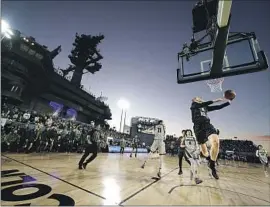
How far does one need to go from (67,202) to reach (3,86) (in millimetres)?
22067

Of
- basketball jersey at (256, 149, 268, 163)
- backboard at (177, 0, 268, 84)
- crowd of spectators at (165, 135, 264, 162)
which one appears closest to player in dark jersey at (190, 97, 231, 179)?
backboard at (177, 0, 268, 84)

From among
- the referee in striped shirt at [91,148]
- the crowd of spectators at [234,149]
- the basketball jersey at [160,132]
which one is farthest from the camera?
the crowd of spectators at [234,149]

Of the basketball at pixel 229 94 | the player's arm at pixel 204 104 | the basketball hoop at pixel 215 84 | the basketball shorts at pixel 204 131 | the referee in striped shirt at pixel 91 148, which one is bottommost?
the referee in striped shirt at pixel 91 148

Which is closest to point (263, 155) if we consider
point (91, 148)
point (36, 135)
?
point (91, 148)

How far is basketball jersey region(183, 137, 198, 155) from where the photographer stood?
6.80 metres

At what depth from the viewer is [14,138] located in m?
8.95

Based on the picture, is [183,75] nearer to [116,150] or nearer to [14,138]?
[14,138]

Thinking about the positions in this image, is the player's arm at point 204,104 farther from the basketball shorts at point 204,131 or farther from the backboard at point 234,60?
the backboard at point 234,60

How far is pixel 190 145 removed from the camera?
6969 millimetres

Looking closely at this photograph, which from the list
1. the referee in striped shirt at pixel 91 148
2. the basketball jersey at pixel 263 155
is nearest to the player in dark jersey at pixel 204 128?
the referee in striped shirt at pixel 91 148

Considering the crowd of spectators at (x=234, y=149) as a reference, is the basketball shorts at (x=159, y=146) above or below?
below

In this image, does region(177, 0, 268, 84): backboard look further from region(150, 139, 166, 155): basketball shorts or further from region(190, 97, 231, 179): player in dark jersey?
region(150, 139, 166, 155): basketball shorts

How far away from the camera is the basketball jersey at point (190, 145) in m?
6.80

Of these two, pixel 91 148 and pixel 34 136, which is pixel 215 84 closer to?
pixel 91 148
